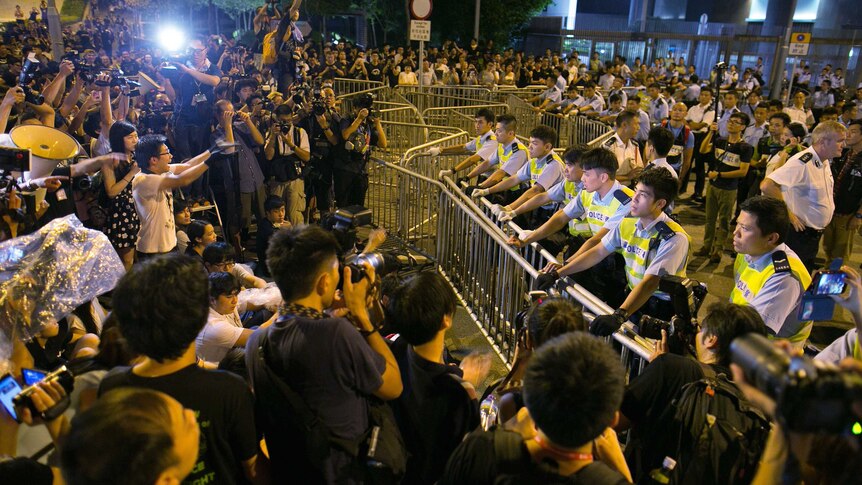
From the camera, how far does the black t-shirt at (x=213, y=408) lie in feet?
6.69

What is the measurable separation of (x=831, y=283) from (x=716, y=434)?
3.93 ft

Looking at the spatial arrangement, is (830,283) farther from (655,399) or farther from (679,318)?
(655,399)

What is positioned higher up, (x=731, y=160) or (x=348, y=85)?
(x=348, y=85)

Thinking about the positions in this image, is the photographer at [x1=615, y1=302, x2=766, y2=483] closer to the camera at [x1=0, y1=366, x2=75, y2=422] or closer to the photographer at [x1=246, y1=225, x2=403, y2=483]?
the photographer at [x1=246, y1=225, x2=403, y2=483]

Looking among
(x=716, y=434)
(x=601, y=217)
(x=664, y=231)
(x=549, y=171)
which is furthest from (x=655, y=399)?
(x=549, y=171)

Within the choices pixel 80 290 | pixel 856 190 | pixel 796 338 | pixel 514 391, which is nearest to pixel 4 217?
pixel 80 290

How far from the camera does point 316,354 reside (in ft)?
7.31

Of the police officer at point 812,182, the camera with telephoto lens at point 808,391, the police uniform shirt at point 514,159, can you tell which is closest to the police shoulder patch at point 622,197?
the police officer at point 812,182

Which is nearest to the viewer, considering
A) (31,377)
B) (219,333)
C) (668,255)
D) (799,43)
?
(31,377)

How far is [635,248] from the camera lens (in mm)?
4270

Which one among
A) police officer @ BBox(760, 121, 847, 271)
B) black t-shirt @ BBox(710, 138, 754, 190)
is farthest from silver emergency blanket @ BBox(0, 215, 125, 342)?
black t-shirt @ BBox(710, 138, 754, 190)

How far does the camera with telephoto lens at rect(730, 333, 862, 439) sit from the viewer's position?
54.0 inches

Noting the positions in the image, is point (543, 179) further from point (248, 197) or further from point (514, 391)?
point (514, 391)

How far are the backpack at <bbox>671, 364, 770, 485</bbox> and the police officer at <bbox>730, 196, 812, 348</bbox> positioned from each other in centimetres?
129
